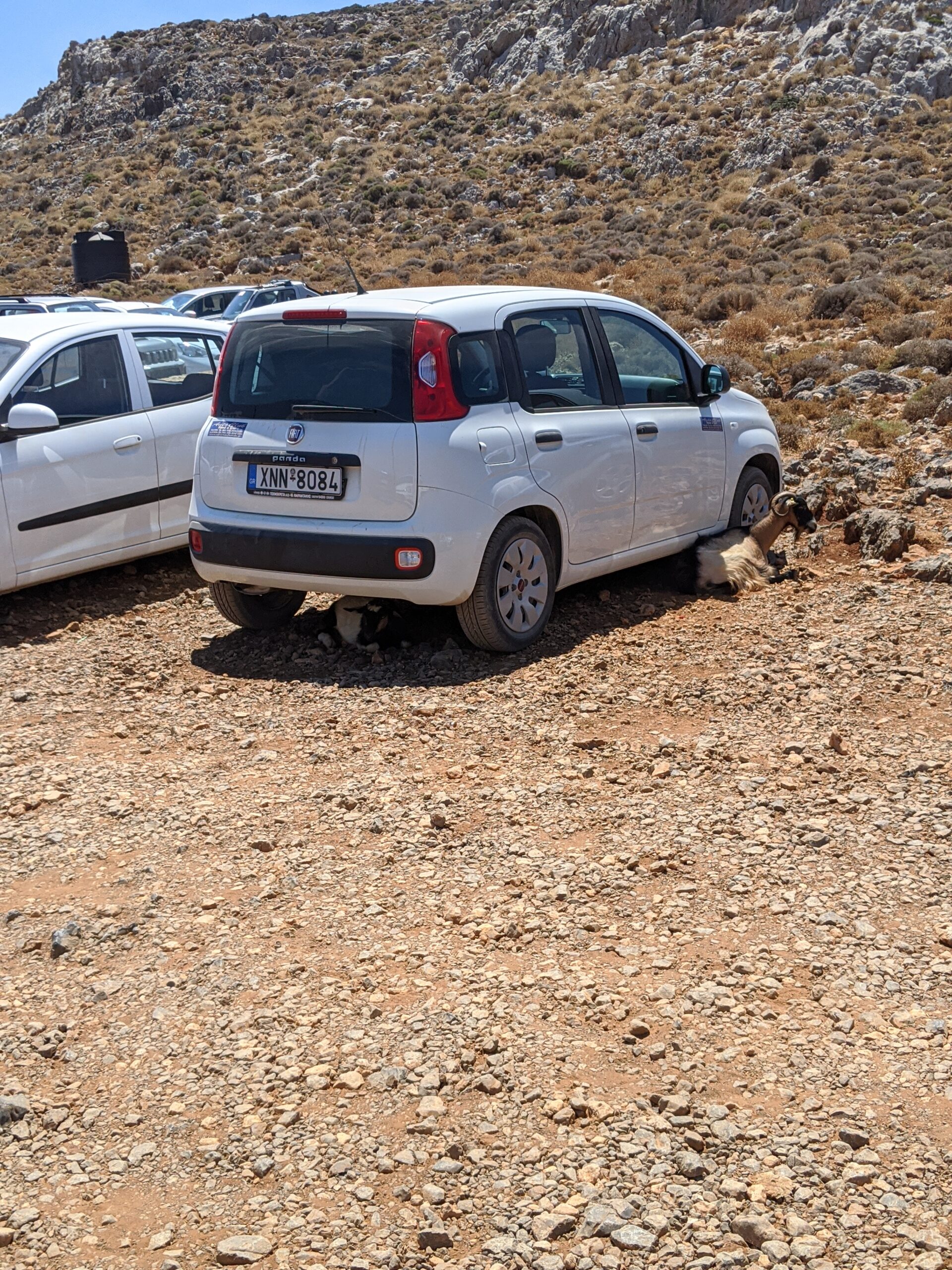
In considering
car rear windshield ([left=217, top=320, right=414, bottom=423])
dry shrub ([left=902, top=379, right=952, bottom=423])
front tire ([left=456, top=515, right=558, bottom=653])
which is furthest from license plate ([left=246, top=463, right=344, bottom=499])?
dry shrub ([left=902, top=379, right=952, bottom=423])

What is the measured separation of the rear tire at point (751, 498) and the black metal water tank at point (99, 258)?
36.0 metres

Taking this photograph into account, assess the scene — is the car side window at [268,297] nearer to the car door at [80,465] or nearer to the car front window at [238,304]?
the car front window at [238,304]

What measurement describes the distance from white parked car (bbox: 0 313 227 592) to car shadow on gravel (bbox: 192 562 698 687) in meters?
1.20

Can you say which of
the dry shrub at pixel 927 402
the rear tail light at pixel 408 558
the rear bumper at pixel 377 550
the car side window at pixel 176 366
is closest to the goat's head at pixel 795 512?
the rear bumper at pixel 377 550

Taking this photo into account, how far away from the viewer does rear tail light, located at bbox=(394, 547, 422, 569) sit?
6070mm

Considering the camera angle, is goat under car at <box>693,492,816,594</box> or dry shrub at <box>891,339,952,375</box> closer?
goat under car at <box>693,492,816,594</box>

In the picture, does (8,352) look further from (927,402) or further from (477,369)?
(927,402)

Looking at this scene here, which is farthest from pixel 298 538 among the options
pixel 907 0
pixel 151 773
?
pixel 907 0

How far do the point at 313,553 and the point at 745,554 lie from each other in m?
2.94

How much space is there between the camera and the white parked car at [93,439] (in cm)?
739

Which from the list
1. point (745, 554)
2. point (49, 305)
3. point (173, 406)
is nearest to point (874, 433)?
point (745, 554)

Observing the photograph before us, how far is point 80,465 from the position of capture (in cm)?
770

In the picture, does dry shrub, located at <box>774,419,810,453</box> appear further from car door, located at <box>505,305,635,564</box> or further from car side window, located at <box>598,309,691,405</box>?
car door, located at <box>505,305,635,564</box>

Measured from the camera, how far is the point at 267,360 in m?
6.50
